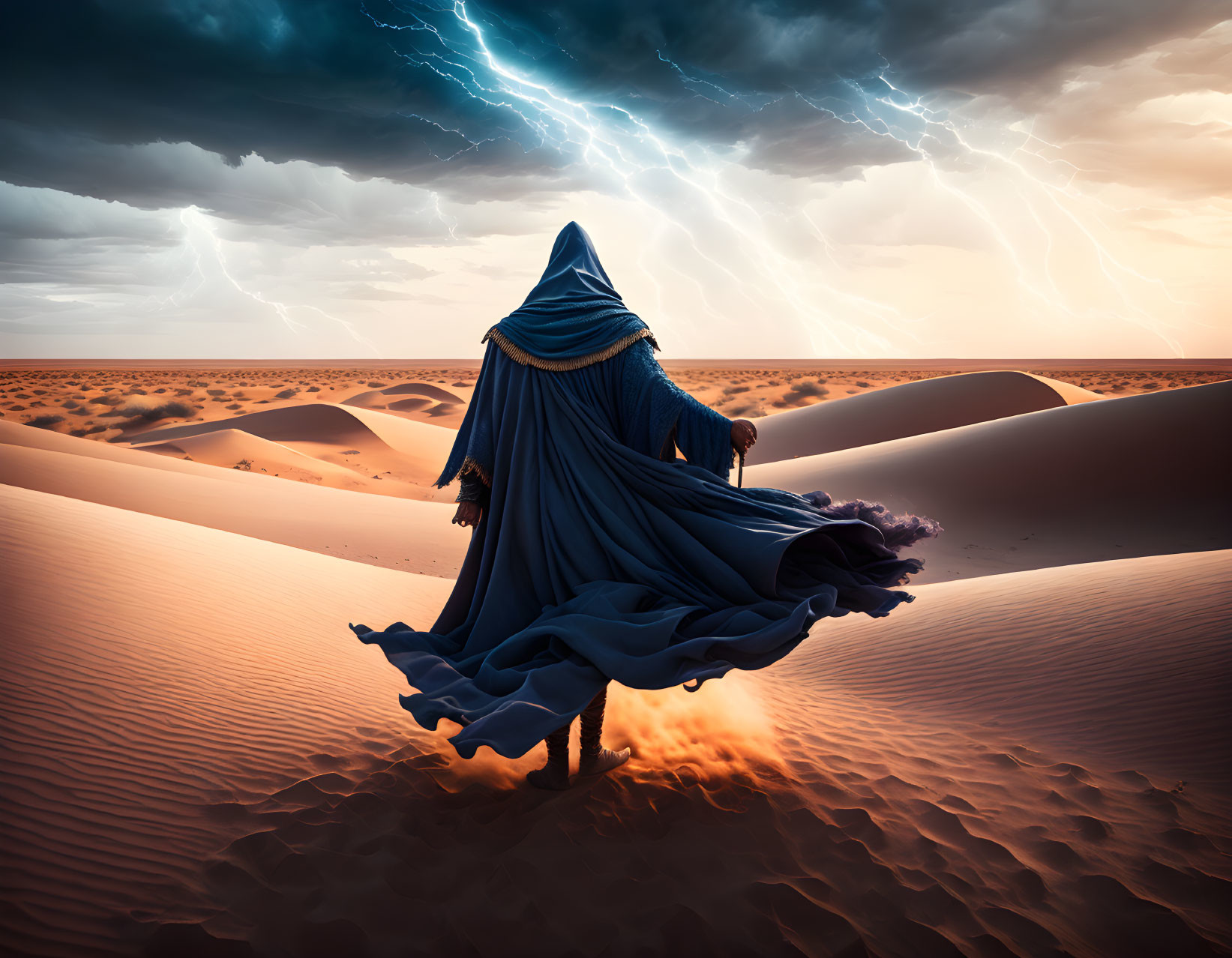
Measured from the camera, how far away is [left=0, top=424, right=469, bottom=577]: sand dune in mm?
9930

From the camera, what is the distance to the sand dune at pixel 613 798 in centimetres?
296

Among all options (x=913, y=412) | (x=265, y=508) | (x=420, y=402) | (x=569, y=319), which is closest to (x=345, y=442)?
(x=420, y=402)

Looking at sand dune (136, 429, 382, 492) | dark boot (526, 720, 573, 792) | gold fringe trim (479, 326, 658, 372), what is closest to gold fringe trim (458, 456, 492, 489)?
gold fringe trim (479, 326, 658, 372)

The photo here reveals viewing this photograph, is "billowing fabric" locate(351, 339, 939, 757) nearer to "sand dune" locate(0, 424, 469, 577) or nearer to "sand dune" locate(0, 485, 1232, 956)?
"sand dune" locate(0, 485, 1232, 956)

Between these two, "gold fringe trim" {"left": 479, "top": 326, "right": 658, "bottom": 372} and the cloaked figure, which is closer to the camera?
the cloaked figure

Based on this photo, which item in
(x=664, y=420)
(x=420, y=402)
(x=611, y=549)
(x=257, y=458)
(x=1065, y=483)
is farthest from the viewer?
(x=420, y=402)

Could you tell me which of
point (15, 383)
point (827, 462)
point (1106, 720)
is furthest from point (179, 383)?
point (1106, 720)

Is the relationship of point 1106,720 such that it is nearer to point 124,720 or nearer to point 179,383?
point 124,720

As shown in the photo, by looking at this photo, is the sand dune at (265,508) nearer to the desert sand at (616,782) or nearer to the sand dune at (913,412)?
the desert sand at (616,782)

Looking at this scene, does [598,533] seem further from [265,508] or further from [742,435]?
[265,508]

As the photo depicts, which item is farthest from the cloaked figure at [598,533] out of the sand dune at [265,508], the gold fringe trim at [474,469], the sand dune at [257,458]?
the sand dune at [257,458]

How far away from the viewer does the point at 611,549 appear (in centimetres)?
372

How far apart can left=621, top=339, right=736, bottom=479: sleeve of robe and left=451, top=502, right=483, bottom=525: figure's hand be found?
0.99m

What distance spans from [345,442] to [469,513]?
858 inches
